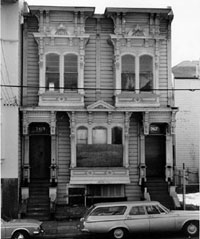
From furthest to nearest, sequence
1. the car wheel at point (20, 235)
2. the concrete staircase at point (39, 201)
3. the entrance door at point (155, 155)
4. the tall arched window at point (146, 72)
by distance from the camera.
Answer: the entrance door at point (155, 155), the tall arched window at point (146, 72), the concrete staircase at point (39, 201), the car wheel at point (20, 235)

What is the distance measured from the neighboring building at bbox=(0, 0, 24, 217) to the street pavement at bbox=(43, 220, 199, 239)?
7.84 ft

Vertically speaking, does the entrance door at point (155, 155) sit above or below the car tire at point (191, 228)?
above

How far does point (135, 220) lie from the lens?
1516cm

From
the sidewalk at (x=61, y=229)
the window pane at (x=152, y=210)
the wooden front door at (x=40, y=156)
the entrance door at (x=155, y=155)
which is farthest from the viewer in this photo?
the entrance door at (x=155, y=155)

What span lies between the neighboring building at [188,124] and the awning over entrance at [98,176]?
8.49 meters

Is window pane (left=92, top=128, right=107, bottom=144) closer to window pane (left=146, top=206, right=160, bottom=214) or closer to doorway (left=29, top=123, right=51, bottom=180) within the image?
doorway (left=29, top=123, right=51, bottom=180)

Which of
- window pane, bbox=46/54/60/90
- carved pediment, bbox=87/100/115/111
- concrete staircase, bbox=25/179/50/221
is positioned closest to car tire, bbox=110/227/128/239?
concrete staircase, bbox=25/179/50/221

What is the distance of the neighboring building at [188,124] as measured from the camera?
28.8 metres

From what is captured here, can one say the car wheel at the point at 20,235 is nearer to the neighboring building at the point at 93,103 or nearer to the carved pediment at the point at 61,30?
the neighboring building at the point at 93,103

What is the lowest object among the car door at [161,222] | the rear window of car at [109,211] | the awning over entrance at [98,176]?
the car door at [161,222]

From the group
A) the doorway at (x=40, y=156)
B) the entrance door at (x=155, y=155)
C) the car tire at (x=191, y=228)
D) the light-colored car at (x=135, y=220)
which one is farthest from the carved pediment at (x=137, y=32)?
the car tire at (x=191, y=228)

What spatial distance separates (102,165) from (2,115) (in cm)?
558

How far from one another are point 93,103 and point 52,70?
2.69 metres

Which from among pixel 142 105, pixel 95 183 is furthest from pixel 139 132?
pixel 95 183
